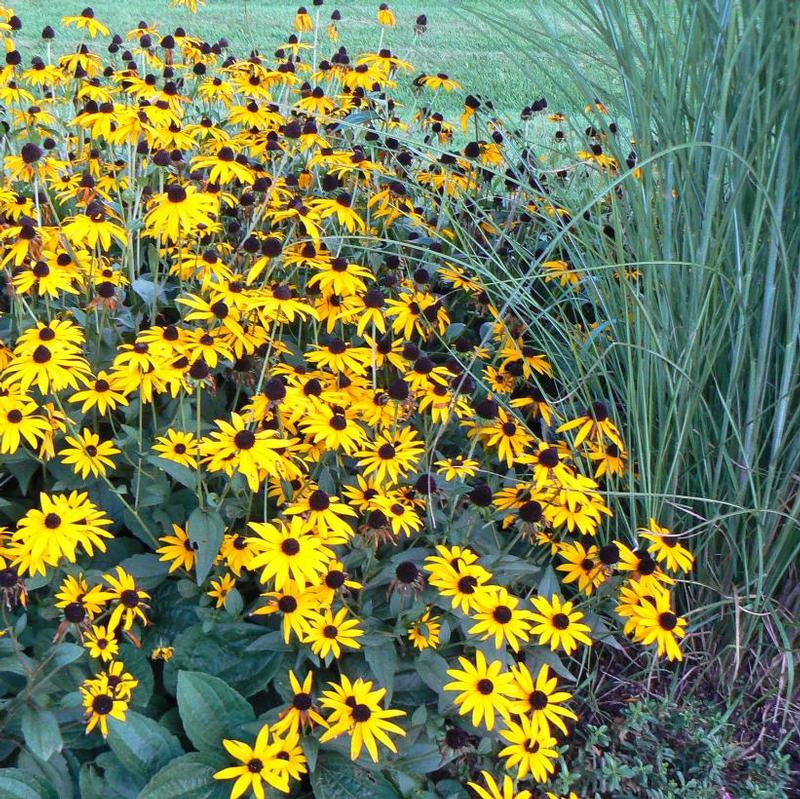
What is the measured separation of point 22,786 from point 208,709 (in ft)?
1.02

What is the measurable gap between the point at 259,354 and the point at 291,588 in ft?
2.06

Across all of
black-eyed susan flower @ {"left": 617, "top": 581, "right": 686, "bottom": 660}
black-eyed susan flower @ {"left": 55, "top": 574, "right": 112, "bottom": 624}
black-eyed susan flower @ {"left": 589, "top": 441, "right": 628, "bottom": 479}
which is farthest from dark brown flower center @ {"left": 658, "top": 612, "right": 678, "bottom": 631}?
black-eyed susan flower @ {"left": 55, "top": 574, "right": 112, "bottom": 624}

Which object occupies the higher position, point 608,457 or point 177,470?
point 608,457

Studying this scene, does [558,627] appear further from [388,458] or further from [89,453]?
[89,453]

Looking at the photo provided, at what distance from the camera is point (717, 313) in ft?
6.34

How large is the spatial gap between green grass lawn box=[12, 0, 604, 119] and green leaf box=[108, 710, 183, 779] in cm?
483

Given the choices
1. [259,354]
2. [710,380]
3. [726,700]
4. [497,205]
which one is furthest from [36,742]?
[497,205]

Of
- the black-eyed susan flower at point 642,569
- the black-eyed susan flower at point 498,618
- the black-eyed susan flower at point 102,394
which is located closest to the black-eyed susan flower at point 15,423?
the black-eyed susan flower at point 102,394

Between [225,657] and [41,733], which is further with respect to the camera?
[225,657]

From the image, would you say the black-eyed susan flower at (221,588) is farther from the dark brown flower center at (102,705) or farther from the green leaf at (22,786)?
the green leaf at (22,786)

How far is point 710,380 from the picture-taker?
2.08 metres

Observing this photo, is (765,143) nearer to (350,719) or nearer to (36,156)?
(350,719)

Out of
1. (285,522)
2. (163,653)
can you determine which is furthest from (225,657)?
(285,522)

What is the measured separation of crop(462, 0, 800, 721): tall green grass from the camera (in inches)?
70.9
